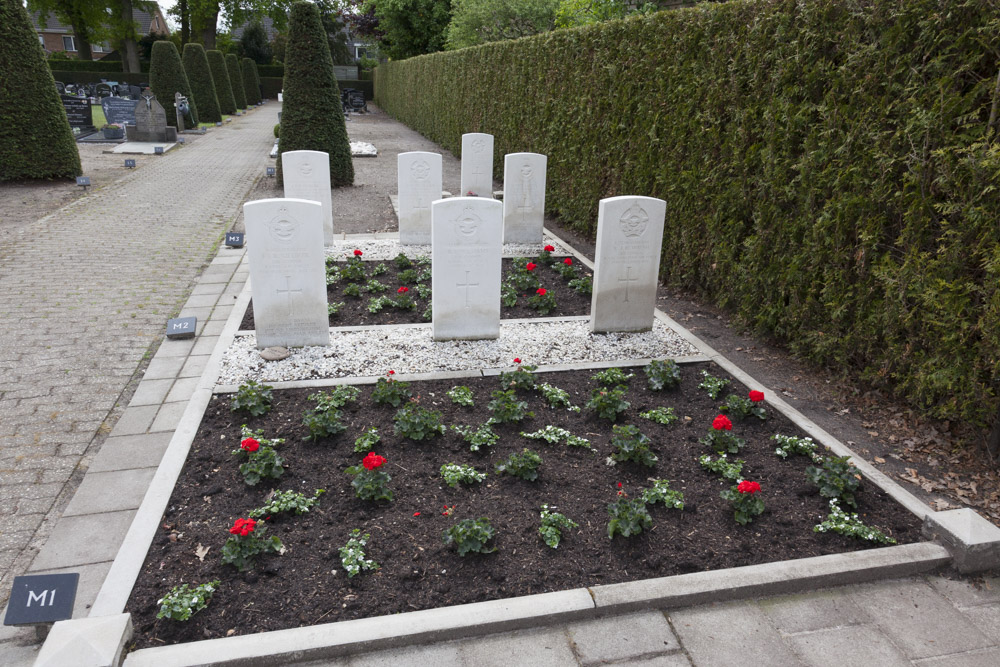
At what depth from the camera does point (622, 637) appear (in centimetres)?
271

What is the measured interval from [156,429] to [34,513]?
88 cm

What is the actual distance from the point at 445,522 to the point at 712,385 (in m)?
2.42

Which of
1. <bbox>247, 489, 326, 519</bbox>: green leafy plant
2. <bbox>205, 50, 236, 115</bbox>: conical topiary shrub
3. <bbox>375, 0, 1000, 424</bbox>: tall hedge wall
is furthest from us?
<bbox>205, 50, 236, 115</bbox>: conical topiary shrub

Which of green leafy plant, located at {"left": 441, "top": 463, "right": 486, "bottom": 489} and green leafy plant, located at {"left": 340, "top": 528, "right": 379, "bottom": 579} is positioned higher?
green leafy plant, located at {"left": 441, "top": 463, "right": 486, "bottom": 489}

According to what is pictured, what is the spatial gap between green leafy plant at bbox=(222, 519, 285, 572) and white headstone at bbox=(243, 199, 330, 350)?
96.6 inches

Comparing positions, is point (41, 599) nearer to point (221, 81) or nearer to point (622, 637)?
point (622, 637)

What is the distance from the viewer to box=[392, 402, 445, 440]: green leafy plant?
13.1 ft

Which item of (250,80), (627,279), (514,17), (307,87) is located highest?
(514,17)

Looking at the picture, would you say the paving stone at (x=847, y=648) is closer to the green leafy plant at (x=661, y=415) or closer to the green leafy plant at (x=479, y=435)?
the green leafy plant at (x=661, y=415)

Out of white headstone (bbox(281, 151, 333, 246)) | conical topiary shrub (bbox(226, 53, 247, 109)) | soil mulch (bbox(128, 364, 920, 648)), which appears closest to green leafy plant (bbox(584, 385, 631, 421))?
soil mulch (bbox(128, 364, 920, 648))

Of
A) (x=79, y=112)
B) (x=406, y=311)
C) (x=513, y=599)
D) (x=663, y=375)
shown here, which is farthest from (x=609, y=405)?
(x=79, y=112)

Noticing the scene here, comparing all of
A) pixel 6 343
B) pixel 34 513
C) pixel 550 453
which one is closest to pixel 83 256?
pixel 6 343

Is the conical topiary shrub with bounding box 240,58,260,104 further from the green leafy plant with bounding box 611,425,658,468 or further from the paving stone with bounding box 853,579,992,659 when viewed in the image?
the paving stone with bounding box 853,579,992,659

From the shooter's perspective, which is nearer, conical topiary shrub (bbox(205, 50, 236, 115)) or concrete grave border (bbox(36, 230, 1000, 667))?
concrete grave border (bbox(36, 230, 1000, 667))
